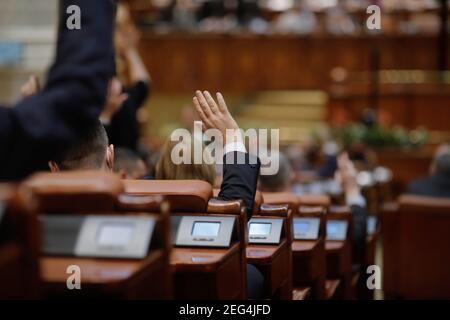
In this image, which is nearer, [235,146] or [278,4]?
[235,146]

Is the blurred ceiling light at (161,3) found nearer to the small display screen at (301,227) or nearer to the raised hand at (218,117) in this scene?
the small display screen at (301,227)

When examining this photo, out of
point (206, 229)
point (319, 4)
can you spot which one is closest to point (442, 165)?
point (206, 229)

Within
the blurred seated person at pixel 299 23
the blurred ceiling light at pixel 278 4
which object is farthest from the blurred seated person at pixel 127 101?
the blurred ceiling light at pixel 278 4

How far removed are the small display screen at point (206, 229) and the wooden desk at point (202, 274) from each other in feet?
0.20

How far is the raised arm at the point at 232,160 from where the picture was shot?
8.01 ft

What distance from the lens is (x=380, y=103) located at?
11.5 meters

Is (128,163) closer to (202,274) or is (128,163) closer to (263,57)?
(202,274)

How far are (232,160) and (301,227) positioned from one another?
82 centimetres

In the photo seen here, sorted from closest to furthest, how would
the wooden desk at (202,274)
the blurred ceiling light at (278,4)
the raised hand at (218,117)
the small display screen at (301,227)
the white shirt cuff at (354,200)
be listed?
the wooden desk at (202,274), the raised hand at (218,117), the small display screen at (301,227), the white shirt cuff at (354,200), the blurred ceiling light at (278,4)

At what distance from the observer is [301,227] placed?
3193 mm

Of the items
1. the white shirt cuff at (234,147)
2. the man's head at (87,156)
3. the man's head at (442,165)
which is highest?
the man's head at (87,156)
